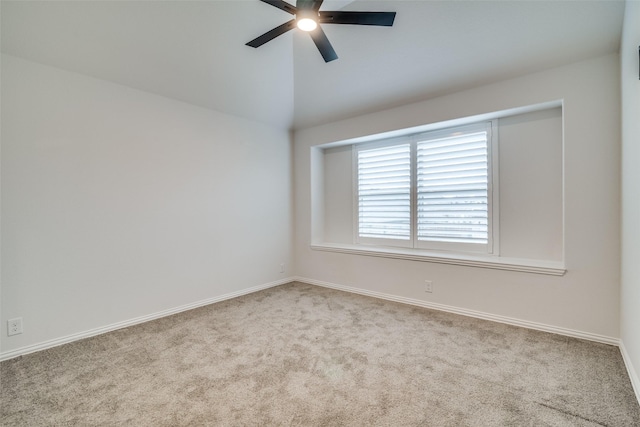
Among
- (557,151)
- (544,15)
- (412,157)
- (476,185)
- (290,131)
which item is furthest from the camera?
(290,131)

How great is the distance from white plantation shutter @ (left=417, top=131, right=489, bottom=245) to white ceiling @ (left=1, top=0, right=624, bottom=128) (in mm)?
673

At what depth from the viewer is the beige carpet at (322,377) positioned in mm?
1672

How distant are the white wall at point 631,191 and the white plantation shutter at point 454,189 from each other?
1.19 meters

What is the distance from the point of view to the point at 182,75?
3098 mm

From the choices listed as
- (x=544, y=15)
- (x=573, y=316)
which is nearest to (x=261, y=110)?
(x=544, y=15)

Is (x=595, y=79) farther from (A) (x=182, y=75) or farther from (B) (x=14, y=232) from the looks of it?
(B) (x=14, y=232)

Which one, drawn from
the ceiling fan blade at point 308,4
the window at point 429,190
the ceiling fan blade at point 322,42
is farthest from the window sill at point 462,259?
the ceiling fan blade at point 308,4

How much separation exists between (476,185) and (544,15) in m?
1.63

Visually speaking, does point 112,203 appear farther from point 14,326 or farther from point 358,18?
point 358,18

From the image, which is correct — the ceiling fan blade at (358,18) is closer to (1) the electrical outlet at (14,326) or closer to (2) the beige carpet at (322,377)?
(2) the beige carpet at (322,377)

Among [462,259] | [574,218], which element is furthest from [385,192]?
[574,218]

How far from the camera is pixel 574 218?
2594mm

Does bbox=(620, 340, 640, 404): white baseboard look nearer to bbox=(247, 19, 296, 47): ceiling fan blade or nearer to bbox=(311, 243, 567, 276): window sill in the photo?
bbox=(311, 243, 567, 276): window sill

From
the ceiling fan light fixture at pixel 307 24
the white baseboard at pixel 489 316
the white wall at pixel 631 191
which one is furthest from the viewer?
the white baseboard at pixel 489 316
